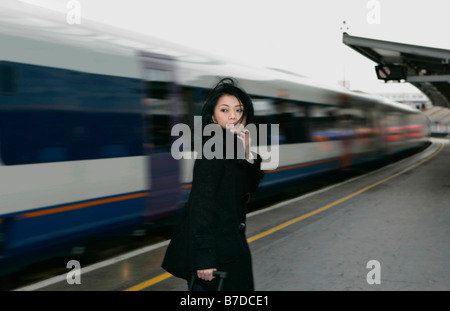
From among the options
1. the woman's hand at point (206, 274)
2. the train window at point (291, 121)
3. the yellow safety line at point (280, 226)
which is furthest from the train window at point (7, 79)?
the train window at point (291, 121)

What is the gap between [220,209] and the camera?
9.27ft

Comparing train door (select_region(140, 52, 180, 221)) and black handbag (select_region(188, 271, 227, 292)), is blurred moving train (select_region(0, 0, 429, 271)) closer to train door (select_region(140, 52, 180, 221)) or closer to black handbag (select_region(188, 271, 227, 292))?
train door (select_region(140, 52, 180, 221))

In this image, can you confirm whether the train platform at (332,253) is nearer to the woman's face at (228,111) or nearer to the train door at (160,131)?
the train door at (160,131)

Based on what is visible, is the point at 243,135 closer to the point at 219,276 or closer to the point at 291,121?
the point at 219,276

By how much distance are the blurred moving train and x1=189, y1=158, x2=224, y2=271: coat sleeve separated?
339 cm

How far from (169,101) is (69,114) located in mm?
2142

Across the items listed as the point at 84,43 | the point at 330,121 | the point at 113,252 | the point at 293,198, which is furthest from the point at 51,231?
the point at 330,121

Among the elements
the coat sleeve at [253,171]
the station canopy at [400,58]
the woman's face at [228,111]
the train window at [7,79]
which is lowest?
the coat sleeve at [253,171]

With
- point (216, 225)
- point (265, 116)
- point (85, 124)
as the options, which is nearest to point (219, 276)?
point (216, 225)

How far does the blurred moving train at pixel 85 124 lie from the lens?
5777 millimetres

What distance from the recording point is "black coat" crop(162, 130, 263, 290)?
2771mm

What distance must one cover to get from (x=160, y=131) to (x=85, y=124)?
1598 mm
